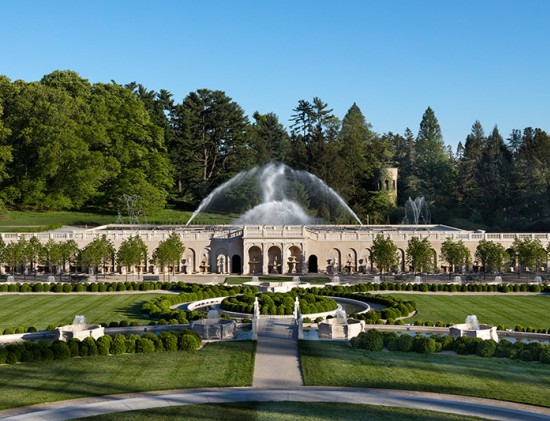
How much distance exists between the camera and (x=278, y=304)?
45.2m

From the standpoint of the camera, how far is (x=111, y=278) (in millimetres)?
65812

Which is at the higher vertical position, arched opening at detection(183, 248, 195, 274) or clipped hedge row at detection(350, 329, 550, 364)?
arched opening at detection(183, 248, 195, 274)

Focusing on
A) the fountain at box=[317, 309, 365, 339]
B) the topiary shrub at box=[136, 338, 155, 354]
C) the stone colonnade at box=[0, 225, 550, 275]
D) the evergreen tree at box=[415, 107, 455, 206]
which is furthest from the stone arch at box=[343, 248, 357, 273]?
the evergreen tree at box=[415, 107, 455, 206]

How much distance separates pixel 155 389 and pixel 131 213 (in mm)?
75567

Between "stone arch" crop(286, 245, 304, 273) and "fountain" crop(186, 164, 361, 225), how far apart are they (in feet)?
96.0

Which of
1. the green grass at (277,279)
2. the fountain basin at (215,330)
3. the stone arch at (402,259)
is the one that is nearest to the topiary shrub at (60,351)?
the fountain basin at (215,330)

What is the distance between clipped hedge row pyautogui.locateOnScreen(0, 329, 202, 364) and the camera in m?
30.3

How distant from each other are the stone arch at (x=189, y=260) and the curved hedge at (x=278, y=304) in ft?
82.0

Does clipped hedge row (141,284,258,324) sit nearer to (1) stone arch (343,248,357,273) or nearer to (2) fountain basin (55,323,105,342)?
(2) fountain basin (55,323,105,342)

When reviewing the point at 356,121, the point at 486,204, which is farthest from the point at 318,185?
the point at 356,121

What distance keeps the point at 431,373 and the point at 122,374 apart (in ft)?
36.2

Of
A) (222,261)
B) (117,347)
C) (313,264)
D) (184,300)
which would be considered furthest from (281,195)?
(117,347)

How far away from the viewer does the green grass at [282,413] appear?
22438 millimetres

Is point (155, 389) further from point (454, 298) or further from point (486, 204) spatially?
point (486, 204)
